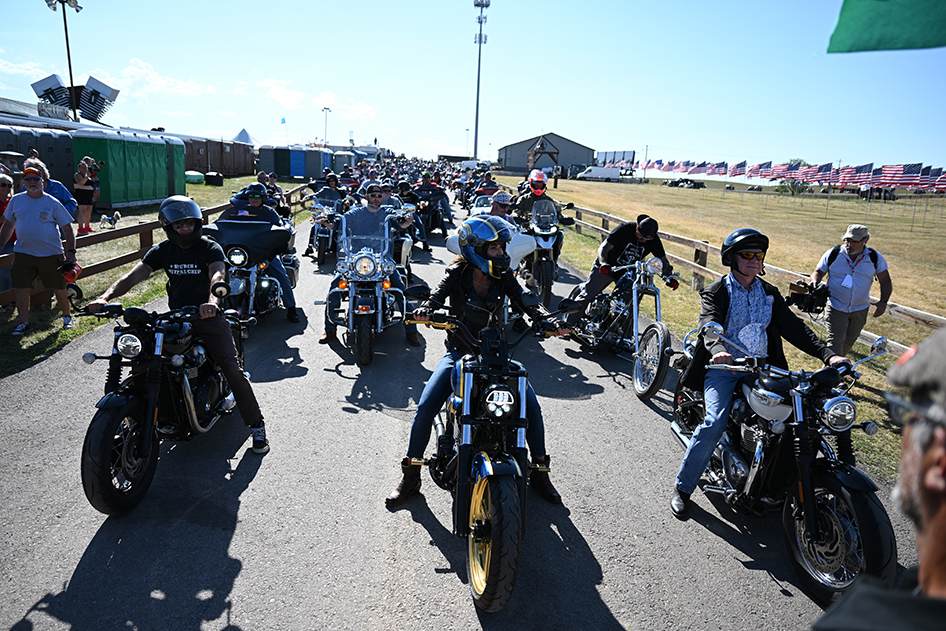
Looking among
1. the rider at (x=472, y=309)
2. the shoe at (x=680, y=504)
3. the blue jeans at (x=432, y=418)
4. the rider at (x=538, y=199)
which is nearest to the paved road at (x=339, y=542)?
the shoe at (x=680, y=504)

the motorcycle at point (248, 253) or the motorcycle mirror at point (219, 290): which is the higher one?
the motorcycle mirror at point (219, 290)

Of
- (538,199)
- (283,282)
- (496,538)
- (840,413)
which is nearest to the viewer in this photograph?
(496,538)

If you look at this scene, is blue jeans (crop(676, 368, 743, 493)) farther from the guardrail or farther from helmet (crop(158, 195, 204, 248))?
the guardrail

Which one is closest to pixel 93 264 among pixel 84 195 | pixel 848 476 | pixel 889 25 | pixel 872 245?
pixel 84 195

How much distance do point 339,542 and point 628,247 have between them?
→ 5752 mm

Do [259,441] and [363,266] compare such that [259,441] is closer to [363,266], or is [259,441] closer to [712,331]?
[363,266]

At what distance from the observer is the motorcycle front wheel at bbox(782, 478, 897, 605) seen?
3217 millimetres

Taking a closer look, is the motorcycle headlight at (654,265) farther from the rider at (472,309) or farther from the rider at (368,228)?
the rider at (368,228)

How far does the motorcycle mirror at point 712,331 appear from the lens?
4.39 m

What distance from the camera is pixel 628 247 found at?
26.8ft

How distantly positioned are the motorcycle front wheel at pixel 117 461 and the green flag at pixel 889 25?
14.4 feet

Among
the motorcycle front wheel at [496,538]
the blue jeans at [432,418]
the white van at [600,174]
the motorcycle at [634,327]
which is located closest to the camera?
the motorcycle front wheel at [496,538]

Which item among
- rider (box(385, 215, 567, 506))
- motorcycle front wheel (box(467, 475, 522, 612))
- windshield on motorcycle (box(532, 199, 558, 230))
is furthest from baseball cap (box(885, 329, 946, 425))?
windshield on motorcycle (box(532, 199, 558, 230))

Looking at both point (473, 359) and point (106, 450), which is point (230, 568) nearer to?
point (106, 450)
